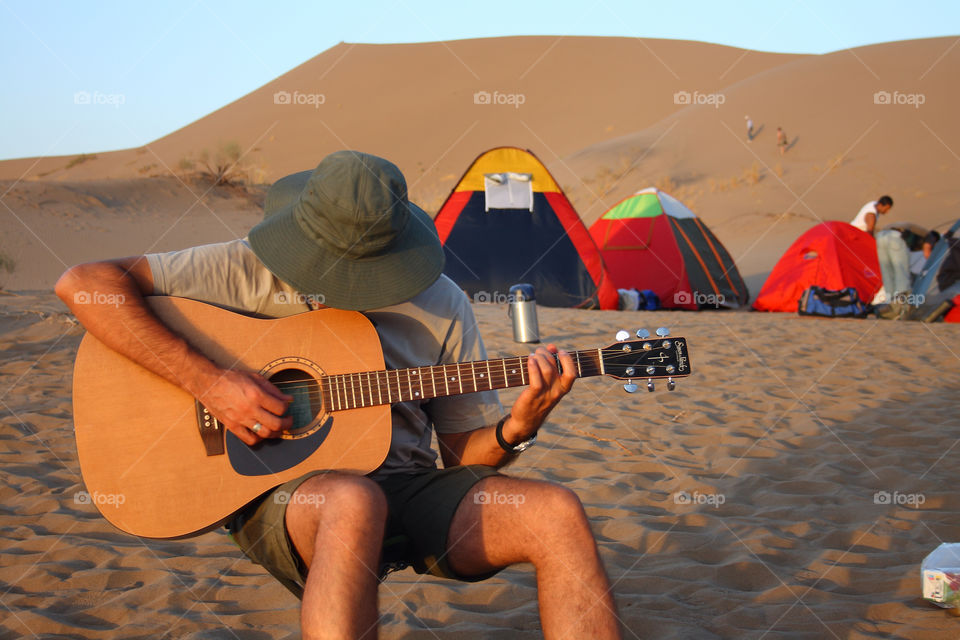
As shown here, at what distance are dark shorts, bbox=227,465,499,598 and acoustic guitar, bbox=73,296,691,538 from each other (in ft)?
0.36

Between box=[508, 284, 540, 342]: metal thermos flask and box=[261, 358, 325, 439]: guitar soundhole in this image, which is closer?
box=[261, 358, 325, 439]: guitar soundhole

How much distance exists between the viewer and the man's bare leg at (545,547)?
1833 mm

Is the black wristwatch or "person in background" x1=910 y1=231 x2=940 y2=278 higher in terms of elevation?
"person in background" x1=910 y1=231 x2=940 y2=278

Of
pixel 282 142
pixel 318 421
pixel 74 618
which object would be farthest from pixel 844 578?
pixel 282 142

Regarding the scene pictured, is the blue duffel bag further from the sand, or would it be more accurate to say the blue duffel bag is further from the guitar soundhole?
the guitar soundhole

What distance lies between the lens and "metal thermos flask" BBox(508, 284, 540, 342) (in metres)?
7.55

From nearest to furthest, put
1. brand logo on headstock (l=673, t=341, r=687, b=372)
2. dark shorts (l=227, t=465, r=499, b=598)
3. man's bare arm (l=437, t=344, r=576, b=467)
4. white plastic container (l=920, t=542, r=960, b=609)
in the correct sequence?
1. dark shorts (l=227, t=465, r=499, b=598)
2. man's bare arm (l=437, t=344, r=576, b=467)
3. brand logo on headstock (l=673, t=341, r=687, b=372)
4. white plastic container (l=920, t=542, r=960, b=609)

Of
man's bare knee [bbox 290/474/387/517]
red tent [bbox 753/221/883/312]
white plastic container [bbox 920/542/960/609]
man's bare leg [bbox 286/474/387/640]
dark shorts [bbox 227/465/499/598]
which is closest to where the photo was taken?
man's bare leg [bbox 286/474/387/640]

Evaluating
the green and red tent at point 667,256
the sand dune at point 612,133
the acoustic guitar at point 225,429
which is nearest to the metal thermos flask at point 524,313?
the green and red tent at point 667,256

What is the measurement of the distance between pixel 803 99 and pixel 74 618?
3016cm

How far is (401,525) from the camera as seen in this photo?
224cm

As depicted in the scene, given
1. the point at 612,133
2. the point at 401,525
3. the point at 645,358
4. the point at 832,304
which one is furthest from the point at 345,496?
the point at 612,133

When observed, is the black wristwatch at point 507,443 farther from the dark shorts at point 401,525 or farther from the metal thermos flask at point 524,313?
the metal thermos flask at point 524,313

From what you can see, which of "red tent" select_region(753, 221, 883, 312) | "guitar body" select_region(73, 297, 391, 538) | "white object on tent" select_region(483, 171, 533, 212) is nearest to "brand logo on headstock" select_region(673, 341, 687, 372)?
"guitar body" select_region(73, 297, 391, 538)
